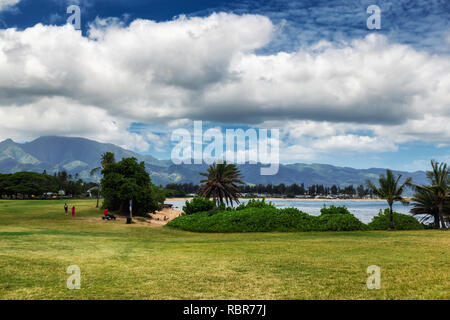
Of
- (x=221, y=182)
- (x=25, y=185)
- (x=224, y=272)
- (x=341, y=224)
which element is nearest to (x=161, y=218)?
(x=221, y=182)

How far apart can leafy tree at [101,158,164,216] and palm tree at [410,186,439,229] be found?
40.9 m

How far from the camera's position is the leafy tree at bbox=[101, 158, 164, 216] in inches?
2286

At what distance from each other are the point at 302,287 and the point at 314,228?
2384 cm

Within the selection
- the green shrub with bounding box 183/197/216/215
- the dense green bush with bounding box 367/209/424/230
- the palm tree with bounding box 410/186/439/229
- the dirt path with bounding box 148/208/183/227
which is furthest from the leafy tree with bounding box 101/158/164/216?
the palm tree with bounding box 410/186/439/229

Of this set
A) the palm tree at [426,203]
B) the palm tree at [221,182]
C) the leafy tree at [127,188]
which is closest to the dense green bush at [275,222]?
the palm tree at [426,203]

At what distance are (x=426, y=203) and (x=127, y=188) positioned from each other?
142 ft

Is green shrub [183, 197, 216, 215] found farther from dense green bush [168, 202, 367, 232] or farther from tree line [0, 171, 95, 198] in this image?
tree line [0, 171, 95, 198]

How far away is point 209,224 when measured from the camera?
36625 millimetres

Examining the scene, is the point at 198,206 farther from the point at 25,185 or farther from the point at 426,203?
the point at 25,185

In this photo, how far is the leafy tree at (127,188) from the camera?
190 feet

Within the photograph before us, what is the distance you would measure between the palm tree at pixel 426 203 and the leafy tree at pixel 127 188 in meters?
40.9

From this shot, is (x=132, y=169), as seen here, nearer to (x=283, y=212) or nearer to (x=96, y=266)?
(x=283, y=212)

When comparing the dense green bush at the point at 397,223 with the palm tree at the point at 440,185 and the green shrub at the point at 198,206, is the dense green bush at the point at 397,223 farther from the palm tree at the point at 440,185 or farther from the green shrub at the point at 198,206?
the green shrub at the point at 198,206
